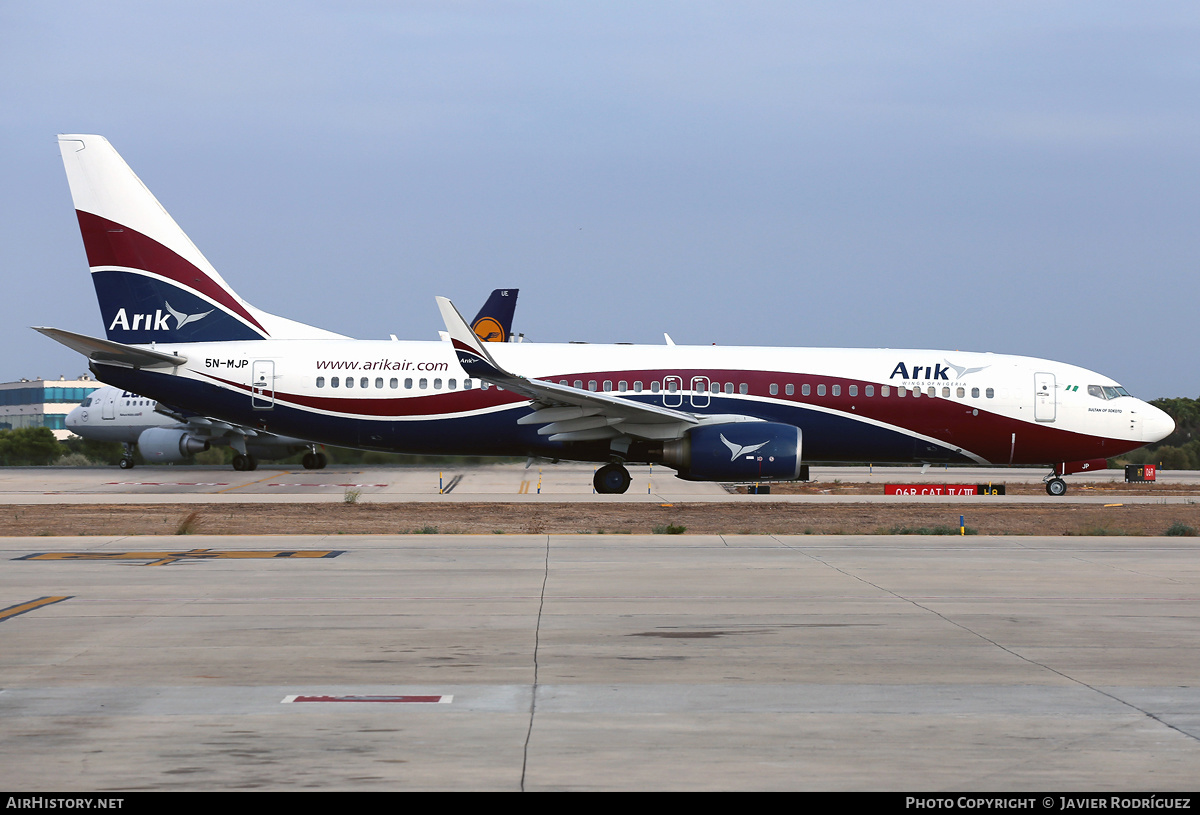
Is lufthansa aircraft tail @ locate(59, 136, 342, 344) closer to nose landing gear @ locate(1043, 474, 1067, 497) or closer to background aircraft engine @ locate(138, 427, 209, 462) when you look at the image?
background aircraft engine @ locate(138, 427, 209, 462)

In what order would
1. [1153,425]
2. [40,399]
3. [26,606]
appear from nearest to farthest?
[26,606]
[1153,425]
[40,399]

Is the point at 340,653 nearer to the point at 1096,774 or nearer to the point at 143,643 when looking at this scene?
the point at 143,643

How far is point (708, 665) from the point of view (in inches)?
328

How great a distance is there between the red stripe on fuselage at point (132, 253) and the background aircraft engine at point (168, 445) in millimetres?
16385

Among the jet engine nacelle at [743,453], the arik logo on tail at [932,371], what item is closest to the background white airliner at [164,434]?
the jet engine nacelle at [743,453]

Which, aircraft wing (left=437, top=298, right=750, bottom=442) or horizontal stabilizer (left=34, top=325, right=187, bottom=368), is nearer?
aircraft wing (left=437, top=298, right=750, bottom=442)

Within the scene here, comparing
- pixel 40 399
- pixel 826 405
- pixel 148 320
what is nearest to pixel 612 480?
pixel 826 405

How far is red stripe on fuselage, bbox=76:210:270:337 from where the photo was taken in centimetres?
2719

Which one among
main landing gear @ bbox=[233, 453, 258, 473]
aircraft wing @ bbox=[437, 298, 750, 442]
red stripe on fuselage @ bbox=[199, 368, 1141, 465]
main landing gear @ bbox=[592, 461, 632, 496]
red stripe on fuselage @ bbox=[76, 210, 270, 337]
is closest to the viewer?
aircraft wing @ bbox=[437, 298, 750, 442]

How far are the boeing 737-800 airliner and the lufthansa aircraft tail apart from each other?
0.03m

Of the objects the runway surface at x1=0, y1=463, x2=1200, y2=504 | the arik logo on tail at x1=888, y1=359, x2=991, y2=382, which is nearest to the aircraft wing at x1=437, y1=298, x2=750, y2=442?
the runway surface at x1=0, y1=463, x2=1200, y2=504

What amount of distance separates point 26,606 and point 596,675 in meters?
6.40

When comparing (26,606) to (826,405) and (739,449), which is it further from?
(826,405)

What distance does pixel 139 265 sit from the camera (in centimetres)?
2741
